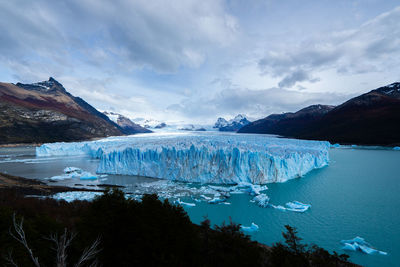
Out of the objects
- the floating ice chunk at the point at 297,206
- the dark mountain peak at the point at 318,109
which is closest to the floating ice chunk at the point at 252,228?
the floating ice chunk at the point at 297,206

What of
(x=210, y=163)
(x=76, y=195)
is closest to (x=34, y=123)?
(x=76, y=195)

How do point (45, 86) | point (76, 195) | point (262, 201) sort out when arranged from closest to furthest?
point (262, 201)
point (76, 195)
point (45, 86)

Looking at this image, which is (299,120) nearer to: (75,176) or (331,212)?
(331,212)

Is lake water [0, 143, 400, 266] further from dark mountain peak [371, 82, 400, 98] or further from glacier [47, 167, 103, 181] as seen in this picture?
dark mountain peak [371, 82, 400, 98]

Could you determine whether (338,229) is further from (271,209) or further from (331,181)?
(331,181)

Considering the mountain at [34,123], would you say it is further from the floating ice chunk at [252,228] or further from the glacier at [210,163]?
the floating ice chunk at [252,228]

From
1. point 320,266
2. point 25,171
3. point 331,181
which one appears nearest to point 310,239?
point 320,266

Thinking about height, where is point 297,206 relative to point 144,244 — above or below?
below
